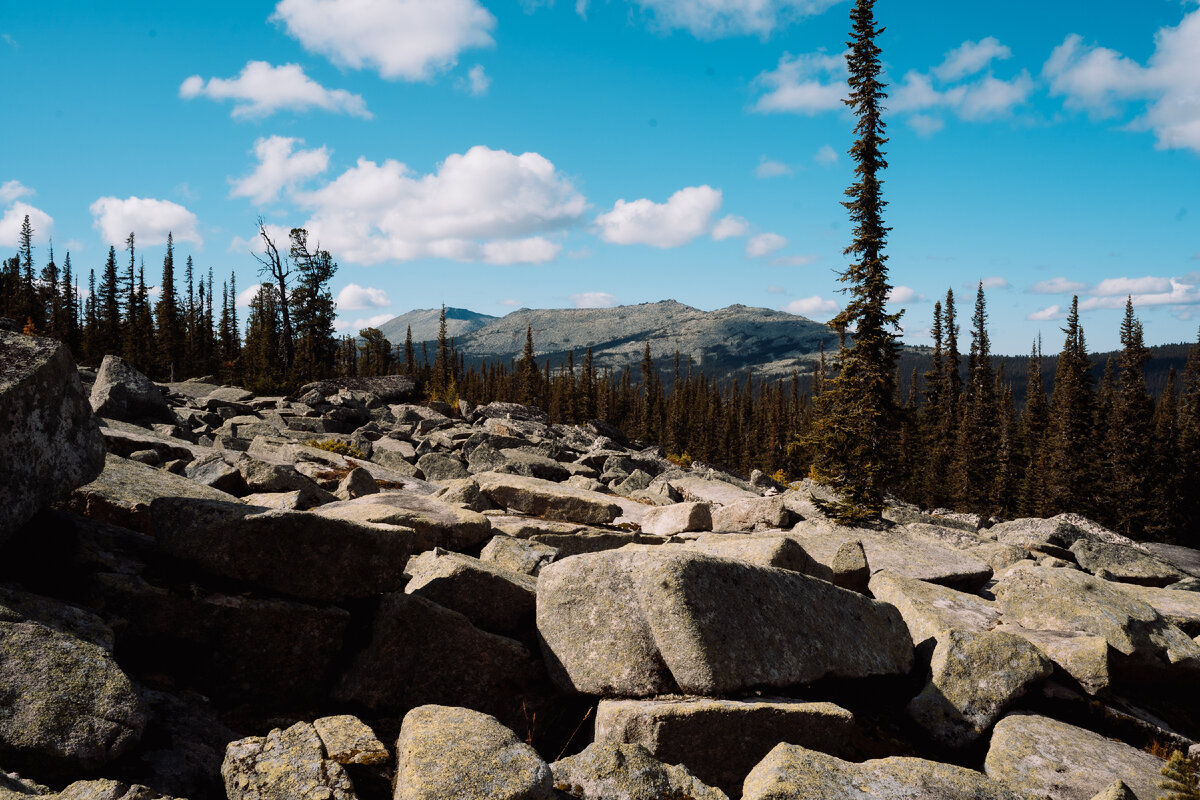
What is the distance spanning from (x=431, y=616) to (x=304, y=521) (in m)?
1.53

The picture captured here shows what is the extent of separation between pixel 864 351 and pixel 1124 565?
26.2ft

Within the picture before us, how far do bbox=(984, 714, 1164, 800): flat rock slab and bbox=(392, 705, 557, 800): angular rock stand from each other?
463 cm

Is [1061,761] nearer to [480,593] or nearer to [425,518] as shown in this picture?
[480,593]

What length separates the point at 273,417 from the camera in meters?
30.9

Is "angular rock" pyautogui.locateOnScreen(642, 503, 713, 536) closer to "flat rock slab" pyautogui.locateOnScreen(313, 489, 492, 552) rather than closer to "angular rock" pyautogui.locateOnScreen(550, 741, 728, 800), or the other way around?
"flat rock slab" pyautogui.locateOnScreen(313, 489, 492, 552)

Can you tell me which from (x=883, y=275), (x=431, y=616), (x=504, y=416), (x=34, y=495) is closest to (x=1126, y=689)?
(x=431, y=616)

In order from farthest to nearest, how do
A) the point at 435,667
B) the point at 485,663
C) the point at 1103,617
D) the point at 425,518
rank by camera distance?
the point at 425,518 → the point at 1103,617 → the point at 485,663 → the point at 435,667

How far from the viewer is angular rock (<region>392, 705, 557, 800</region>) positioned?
4301mm

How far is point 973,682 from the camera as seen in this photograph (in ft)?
24.2

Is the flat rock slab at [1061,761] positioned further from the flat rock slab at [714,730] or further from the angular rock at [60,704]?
the angular rock at [60,704]

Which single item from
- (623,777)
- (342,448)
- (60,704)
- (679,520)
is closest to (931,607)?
(679,520)

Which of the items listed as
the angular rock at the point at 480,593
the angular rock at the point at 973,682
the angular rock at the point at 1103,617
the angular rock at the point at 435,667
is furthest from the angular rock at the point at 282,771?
the angular rock at the point at 1103,617

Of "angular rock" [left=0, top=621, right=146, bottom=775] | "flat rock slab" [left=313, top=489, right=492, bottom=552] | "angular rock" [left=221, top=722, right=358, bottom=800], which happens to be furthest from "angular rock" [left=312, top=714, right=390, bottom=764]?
"flat rock slab" [left=313, top=489, right=492, bottom=552]

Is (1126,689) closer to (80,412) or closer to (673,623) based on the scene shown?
(673,623)
